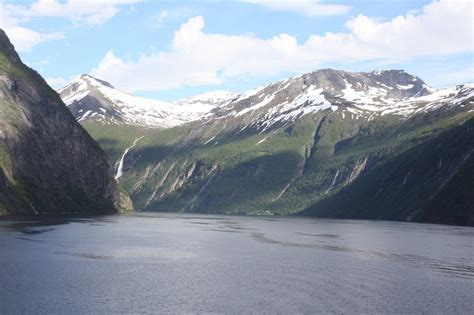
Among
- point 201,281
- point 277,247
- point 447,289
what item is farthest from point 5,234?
point 447,289

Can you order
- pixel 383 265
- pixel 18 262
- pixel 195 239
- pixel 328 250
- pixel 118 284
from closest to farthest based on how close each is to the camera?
pixel 118 284 < pixel 18 262 < pixel 383 265 < pixel 328 250 < pixel 195 239

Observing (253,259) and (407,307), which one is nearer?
(407,307)

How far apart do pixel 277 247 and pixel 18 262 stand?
58357 mm

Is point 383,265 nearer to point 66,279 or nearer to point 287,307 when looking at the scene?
point 287,307

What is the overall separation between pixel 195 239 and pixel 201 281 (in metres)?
69.8

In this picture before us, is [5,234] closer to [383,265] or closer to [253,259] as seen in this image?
[253,259]

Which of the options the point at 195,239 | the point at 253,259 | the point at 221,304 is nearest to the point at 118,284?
the point at 221,304

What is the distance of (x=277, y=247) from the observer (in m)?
136

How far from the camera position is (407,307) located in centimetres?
7194

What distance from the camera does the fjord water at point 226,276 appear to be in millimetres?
70750

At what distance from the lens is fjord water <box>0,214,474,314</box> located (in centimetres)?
7075

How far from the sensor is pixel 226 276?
91875mm

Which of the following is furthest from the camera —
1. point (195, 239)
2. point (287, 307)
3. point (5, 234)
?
point (195, 239)

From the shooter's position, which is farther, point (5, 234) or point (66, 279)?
point (5, 234)
